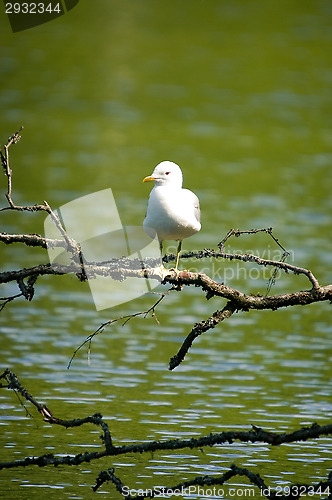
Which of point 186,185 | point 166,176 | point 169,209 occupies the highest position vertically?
point 166,176

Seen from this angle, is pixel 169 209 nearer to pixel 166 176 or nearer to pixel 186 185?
pixel 166 176

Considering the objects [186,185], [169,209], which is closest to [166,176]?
[169,209]

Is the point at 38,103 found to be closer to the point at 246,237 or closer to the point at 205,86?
the point at 205,86

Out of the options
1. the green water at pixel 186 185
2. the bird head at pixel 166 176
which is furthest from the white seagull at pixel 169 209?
the green water at pixel 186 185

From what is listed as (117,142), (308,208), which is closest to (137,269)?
(308,208)

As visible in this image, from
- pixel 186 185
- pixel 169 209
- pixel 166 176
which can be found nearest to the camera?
pixel 169 209

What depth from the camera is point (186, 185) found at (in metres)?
23.0

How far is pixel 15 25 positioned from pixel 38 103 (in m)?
8.35

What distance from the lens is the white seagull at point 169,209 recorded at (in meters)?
7.99

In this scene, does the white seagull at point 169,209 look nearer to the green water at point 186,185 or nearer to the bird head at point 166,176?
the bird head at point 166,176

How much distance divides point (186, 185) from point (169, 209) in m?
15.1

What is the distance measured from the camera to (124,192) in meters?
23.3

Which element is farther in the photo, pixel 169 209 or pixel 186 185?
pixel 186 185

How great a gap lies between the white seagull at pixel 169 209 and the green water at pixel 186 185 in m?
2.63
